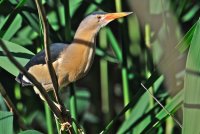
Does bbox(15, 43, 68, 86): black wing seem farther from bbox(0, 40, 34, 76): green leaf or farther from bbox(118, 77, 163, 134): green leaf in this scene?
bbox(118, 77, 163, 134): green leaf

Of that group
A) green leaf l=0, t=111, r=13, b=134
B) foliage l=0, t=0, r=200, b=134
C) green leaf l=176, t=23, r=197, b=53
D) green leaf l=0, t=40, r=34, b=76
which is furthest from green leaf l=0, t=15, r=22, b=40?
green leaf l=176, t=23, r=197, b=53

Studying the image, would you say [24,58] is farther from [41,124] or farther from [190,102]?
[41,124]

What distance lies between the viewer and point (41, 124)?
211cm

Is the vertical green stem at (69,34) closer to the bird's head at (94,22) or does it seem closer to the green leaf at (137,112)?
the bird's head at (94,22)

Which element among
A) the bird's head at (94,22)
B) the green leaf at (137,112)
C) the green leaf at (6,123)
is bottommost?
the green leaf at (137,112)

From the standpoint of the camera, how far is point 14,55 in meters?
1.31

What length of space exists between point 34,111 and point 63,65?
68 cm

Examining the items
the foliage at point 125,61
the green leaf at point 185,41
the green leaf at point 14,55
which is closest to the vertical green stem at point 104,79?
the foliage at point 125,61

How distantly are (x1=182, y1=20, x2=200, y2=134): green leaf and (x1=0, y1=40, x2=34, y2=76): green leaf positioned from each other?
0.47 meters

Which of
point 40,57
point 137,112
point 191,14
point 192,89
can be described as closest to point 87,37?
point 40,57

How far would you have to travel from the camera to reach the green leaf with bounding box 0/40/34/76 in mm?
1284

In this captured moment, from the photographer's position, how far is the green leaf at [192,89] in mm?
1010

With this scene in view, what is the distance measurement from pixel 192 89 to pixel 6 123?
422 millimetres

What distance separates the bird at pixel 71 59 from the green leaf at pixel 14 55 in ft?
0.08
